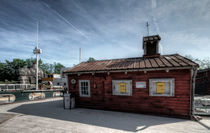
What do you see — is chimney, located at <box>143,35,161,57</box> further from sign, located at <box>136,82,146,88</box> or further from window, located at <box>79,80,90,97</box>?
window, located at <box>79,80,90,97</box>

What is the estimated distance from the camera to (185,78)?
242 inches

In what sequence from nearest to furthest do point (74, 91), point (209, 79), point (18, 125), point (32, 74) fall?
point (18, 125) < point (74, 91) < point (209, 79) < point (32, 74)

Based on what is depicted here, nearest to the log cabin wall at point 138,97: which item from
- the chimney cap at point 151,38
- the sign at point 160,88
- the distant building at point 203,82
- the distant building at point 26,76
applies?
the sign at point 160,88

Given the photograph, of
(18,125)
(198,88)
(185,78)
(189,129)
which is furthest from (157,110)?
(198,88)

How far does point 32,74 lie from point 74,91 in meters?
37.8

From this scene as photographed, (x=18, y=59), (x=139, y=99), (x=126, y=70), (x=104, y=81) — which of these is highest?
(x=18, y=59)

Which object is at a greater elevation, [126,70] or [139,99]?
[126,70]

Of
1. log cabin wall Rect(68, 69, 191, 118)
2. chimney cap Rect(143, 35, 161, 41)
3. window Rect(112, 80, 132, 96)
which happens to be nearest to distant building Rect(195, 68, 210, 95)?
chimney cap Rect(143, 35, 161, 41)

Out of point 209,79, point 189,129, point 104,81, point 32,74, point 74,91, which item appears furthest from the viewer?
point 32,74

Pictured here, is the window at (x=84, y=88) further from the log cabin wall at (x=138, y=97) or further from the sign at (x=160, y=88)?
the sign at (x=160, y=88)

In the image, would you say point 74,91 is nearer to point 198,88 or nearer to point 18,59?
point 198,88

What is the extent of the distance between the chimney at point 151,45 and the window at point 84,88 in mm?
5467

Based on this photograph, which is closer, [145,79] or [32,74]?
[145,79]

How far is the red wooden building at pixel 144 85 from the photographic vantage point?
6186 millimetres
